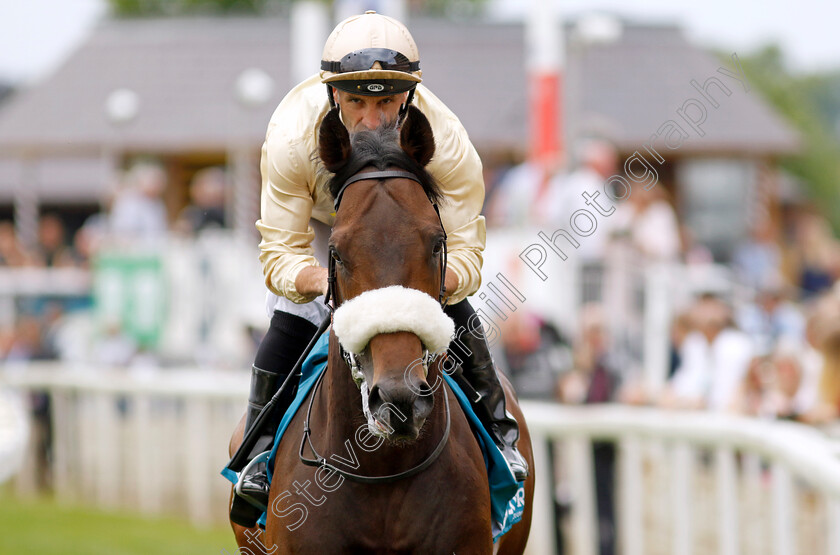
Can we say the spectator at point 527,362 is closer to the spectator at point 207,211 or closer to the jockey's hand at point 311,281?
the spectator at point 207,211

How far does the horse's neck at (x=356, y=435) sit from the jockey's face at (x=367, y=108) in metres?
0.70

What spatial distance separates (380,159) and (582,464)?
4525 millimetres

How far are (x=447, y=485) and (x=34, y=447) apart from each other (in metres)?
8.51

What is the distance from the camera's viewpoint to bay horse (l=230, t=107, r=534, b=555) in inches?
118

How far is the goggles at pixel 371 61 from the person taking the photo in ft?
11.6

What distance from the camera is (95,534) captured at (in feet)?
28.9


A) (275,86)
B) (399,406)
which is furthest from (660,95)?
(399,406)

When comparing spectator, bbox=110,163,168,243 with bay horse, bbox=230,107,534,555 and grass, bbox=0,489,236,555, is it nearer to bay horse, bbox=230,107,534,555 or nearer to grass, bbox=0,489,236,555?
grass, bbox=0,489,236,555

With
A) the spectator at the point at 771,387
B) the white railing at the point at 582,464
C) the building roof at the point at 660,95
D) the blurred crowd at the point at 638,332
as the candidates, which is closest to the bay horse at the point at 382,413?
the white railing at the point at 582,464

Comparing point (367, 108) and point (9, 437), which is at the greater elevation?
point (367, 108)

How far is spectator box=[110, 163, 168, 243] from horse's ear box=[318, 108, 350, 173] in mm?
8935

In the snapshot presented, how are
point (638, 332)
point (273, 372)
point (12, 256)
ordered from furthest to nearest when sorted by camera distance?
point (12, 256) < point (638, 332) < point (273, 372)

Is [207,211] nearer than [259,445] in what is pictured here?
No

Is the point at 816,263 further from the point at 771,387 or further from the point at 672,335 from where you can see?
the point at 771,387
